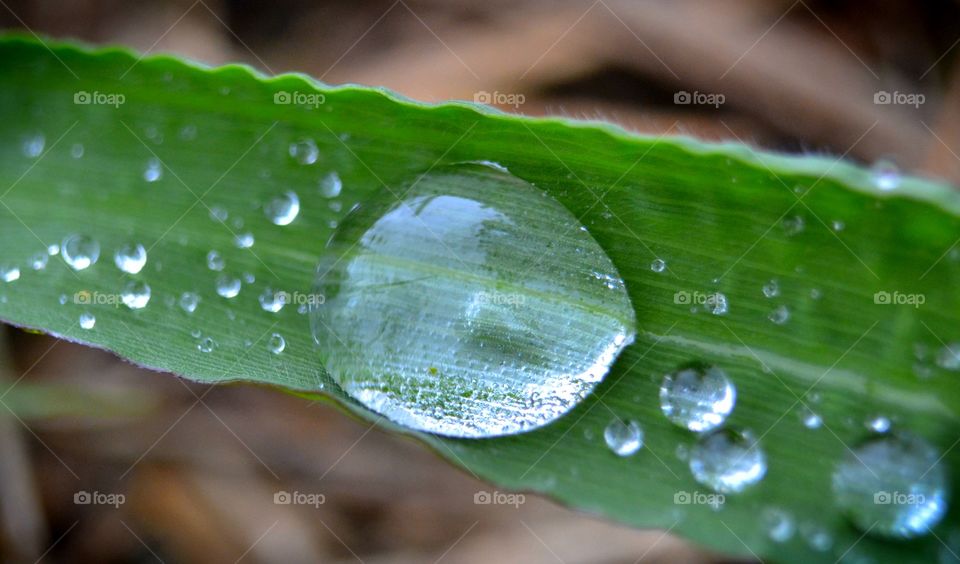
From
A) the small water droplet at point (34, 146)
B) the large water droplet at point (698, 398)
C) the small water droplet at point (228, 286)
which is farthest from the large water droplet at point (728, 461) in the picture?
the small water droplet at point (34, 146)

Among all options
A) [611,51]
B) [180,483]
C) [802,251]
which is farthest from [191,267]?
[611,51]

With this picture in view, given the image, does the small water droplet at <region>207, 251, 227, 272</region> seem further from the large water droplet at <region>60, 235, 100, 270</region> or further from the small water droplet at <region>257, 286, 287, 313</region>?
the large water droplet at <region>60, 235, 100, 270</region>

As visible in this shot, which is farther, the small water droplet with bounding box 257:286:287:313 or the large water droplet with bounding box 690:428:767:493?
the small water droplet with bounding box 257:286:287:313

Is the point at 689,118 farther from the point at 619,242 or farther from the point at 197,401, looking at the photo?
the point at 197,401

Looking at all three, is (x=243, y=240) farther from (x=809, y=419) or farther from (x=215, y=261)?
(x=809, y=419)

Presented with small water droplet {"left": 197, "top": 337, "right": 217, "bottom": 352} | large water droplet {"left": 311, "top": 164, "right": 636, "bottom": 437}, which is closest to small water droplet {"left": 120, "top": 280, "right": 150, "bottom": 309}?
small water droplet {"left": 197, "top": 337, "right": 217, "bottom": 352}

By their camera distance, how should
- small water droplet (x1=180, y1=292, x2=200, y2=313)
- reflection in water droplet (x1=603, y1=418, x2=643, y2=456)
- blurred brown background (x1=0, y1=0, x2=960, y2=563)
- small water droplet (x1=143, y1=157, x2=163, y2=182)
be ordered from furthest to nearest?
blurred brown background (x1=0, y1=0, x2=960, y2=563)
small water droplet (x1=143, y1=157, x2=163, y2=182)
small water droplet (x1=180, y1=292, x2=200, y2=313)
reflection in water droplet (x1=603, y1=418, x2=643, y2=456)

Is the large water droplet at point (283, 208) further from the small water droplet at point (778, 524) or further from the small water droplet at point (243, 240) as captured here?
the small water droplet at point (778, 524)
